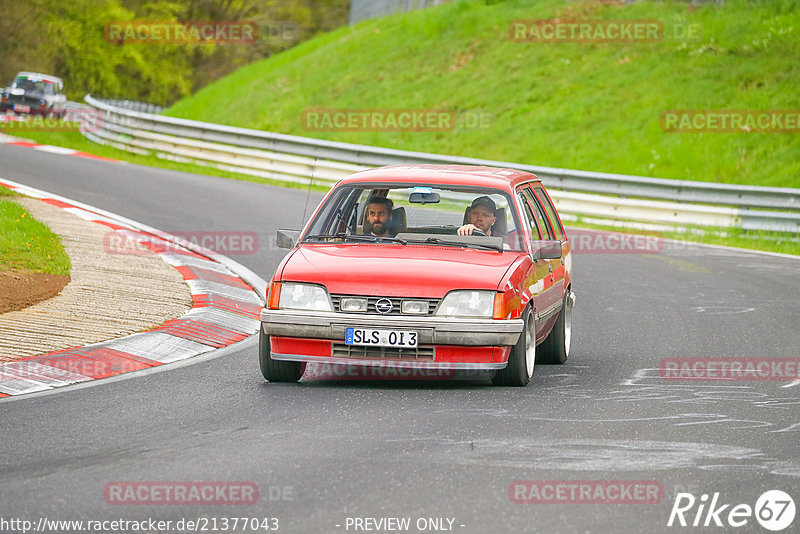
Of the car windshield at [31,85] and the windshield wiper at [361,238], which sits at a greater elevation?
the car windshield at [31,85]

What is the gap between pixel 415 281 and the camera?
25.1 feet

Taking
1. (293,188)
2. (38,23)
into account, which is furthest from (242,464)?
(38,23)

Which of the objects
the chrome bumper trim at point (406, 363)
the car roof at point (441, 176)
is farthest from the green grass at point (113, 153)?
the chrome bumper trim at point (406, 363)

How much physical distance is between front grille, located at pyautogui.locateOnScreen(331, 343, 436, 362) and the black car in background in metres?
32.6

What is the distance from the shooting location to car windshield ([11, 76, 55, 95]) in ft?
126

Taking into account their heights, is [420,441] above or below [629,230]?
below

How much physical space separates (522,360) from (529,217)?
1.60 m

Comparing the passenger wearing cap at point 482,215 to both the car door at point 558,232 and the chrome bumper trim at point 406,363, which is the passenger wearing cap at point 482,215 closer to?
the car door at point 558,232

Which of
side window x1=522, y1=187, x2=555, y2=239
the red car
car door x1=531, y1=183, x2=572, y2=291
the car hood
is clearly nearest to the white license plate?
the red car

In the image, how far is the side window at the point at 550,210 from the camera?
10023 millimetres

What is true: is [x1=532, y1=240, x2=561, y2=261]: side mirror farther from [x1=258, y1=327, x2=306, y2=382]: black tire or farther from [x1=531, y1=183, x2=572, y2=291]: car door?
[x1=258, y1=327, x2=306, y2=382]: black tire

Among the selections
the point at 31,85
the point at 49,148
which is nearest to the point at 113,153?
the point at 49,148

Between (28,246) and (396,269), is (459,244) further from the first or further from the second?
(28,246)

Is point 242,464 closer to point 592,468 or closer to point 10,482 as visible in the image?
point 10,482
